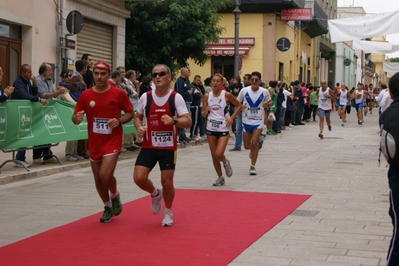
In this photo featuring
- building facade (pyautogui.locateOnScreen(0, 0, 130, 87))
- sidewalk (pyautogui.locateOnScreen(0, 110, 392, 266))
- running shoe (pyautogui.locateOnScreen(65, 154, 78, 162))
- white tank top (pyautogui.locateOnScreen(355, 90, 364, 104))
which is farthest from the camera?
white tank top (pyautogui.locateOnScreen(355, 90, 364, 104))

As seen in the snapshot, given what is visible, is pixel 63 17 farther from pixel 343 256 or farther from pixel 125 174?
pixel 343 256

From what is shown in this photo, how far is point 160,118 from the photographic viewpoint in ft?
27.3

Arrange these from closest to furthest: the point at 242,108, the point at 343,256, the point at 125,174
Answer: the point at 343,256 → the point at 242,108 → the point at 125,174

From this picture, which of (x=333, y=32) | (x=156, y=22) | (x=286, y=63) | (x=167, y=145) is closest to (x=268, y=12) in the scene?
(x=286, y=63)

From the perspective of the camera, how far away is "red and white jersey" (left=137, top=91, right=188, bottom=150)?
8320 mm

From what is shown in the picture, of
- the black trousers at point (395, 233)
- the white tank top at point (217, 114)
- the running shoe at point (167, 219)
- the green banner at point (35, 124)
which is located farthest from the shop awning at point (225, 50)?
the black trousers at point (395, 233)

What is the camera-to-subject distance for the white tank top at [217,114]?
39.2ft

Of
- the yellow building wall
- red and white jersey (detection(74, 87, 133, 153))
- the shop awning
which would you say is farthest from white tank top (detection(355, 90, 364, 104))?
red and white jersey (detection(74, 87, 133, 153))

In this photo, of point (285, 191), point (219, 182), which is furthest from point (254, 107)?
point (285, 191)

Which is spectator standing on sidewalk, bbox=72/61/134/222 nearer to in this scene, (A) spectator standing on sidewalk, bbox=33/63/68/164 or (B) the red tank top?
(B) the red tank top

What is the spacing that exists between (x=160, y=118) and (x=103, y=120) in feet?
2.22

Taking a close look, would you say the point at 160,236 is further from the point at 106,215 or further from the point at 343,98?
the point at 343,98

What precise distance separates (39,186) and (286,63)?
33.8 meters

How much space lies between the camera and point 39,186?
1171cm
